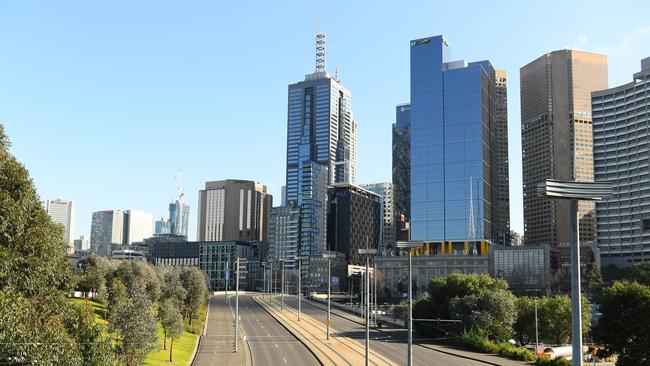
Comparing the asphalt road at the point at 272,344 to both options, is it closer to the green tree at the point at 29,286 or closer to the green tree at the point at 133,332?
the green tree at the point at 133,332

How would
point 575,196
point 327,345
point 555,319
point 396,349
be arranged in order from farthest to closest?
point 555,319 → point 327,345 → point 396,349 → point 575,196

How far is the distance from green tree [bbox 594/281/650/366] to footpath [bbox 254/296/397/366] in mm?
22933

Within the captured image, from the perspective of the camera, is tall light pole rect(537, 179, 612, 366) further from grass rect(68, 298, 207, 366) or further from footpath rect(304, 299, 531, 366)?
footpath rect(304, 299, 531, 366)

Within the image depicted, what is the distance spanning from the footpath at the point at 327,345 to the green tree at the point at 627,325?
22.9 m

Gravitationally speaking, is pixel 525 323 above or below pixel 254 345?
above

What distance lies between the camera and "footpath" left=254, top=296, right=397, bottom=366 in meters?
75.3

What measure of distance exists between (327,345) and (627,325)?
42404 mm

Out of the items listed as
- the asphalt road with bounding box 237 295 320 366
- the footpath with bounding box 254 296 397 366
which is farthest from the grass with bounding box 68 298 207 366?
the footpath with bounding box 254 296 397 366

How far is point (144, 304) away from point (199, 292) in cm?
6054

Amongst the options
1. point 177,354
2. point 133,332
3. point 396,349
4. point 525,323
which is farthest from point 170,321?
point 525,323

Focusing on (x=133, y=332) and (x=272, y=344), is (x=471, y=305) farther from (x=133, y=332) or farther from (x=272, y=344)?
(x=133, y=332)

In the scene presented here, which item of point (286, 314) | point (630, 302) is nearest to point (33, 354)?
point (630, 302)

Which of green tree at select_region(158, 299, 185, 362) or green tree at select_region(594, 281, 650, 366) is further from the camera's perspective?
green tree at select_region(158, 299, 185, 362)

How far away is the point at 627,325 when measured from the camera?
61844mm
